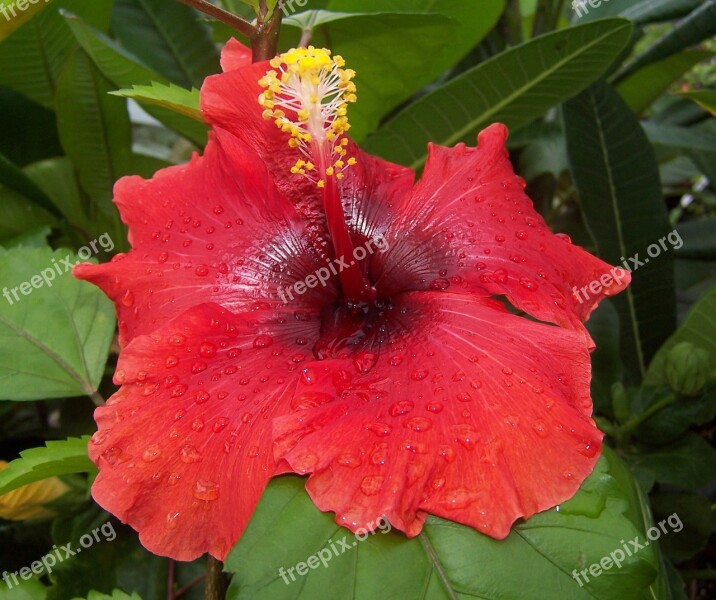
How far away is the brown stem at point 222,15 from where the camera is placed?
0.65 meters

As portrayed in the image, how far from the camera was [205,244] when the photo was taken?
76 cm

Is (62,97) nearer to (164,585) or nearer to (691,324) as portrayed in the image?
(164,585)

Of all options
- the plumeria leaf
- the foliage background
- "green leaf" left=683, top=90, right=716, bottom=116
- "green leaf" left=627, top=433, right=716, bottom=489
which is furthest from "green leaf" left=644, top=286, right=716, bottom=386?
the plumeria leaf

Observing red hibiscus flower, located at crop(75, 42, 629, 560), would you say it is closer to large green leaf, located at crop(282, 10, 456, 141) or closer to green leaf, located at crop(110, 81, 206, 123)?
green leaf, located at crop(110, 81, 206, 123)

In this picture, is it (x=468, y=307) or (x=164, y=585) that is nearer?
(x=468, y=307)

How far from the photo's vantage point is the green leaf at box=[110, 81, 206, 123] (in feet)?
2.20

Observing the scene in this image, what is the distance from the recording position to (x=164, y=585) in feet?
2.89

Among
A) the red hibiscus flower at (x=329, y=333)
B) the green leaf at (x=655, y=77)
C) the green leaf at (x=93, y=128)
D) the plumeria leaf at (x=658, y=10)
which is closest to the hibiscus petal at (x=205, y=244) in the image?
the red hibiscus flower at (x=329, y=333)

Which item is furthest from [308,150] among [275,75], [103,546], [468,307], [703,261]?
[703,261]

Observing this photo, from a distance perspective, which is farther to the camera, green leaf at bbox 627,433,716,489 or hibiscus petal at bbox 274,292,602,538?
green leaf at bbox 627,433,716,489

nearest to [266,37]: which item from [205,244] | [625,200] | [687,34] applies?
[205,244]

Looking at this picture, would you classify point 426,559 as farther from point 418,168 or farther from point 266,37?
point 418,168

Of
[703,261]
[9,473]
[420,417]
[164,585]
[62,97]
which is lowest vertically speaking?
[164,585]

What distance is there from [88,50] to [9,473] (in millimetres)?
591
